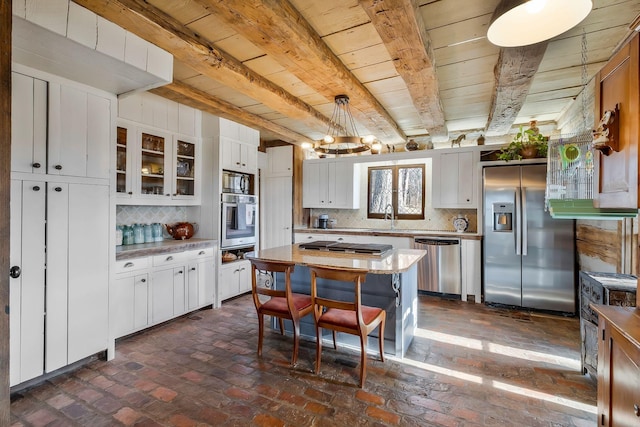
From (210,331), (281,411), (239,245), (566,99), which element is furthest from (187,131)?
(566,99)

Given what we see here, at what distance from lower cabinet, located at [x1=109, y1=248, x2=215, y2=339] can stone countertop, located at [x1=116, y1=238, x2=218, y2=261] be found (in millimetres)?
49

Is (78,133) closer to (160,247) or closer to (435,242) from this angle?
(160,247)

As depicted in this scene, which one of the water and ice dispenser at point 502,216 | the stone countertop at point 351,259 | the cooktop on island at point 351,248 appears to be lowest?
the stone countertop at point 351,259

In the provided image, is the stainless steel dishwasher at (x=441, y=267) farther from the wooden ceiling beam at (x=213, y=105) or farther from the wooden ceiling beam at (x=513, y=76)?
the wooden ceiling beam at (x=213, y=105)

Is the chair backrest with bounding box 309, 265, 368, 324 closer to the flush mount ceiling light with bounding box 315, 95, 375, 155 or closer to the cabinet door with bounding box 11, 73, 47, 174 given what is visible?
the flush mount ceiling light with bounding box 315, 95, 375, 155

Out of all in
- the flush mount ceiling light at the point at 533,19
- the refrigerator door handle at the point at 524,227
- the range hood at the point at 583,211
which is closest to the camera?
the flush mount ceiling light at the point at 533,19

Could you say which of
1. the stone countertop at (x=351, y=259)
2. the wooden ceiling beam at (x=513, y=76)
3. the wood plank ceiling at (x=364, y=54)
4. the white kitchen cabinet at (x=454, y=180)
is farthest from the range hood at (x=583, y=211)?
the white kitchen cabinet at (x=454, y=180)

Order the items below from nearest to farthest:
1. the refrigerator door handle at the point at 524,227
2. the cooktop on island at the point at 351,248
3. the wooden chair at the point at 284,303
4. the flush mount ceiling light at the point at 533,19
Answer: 1. the flush mount ceiling light at the point at 533,19
2. the wooden chair at the point at 284,303
3. the cooktop on island at the point at 351,248
4. the refrigerator door handle at the point at 524,227

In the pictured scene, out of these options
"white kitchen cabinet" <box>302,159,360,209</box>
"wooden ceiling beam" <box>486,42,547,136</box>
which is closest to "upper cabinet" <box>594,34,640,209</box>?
"wooden ceiling beam" <box>486,42,547,136</box>

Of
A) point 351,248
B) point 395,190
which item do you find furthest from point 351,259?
point 395,190

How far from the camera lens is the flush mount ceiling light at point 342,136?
9.86 feet

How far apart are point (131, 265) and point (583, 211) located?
Result: 364 centimetres

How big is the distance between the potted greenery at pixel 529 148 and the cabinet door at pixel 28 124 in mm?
4870

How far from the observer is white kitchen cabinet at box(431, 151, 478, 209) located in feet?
15.1
